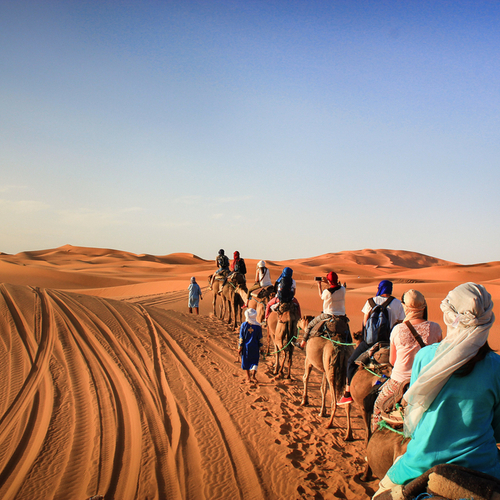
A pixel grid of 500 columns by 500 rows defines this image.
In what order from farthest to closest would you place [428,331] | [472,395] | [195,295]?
1. [195,295]
2. [428,331]
3. [472,395]

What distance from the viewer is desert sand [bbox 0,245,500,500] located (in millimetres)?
5074

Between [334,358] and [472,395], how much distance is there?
16.2ft

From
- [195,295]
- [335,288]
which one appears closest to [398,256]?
[195,295]

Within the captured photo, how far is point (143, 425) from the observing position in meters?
6.48

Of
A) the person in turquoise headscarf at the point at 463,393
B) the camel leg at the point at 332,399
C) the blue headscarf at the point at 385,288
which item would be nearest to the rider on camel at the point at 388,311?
the blue headscarf at the point at 385,288

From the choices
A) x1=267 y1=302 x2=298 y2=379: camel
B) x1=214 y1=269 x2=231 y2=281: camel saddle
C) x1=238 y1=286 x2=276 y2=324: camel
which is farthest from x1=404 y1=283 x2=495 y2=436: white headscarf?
x1=214 y1=269 x2=231 y2=281: camel saddle

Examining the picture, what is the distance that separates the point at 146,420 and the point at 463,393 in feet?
18.8

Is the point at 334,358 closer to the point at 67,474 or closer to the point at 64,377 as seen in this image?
the point at 67,474

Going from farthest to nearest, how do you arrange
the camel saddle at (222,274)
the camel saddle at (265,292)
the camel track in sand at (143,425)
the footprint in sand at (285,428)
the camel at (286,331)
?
1. the camel saddle at (222,274)
2. the camel saddle at (265,292)
3. the camel at (286,331)
4. the footprint in sand at (285,428)
5. the camel track in sand at (143,425)

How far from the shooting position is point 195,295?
19.8m

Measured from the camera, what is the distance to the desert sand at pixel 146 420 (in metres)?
5.07

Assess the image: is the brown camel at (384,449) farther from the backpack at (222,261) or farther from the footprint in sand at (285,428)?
the backpack at (222,261)

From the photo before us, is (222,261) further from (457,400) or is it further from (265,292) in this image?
(457,400)

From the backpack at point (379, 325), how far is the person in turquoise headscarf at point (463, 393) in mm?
3167
